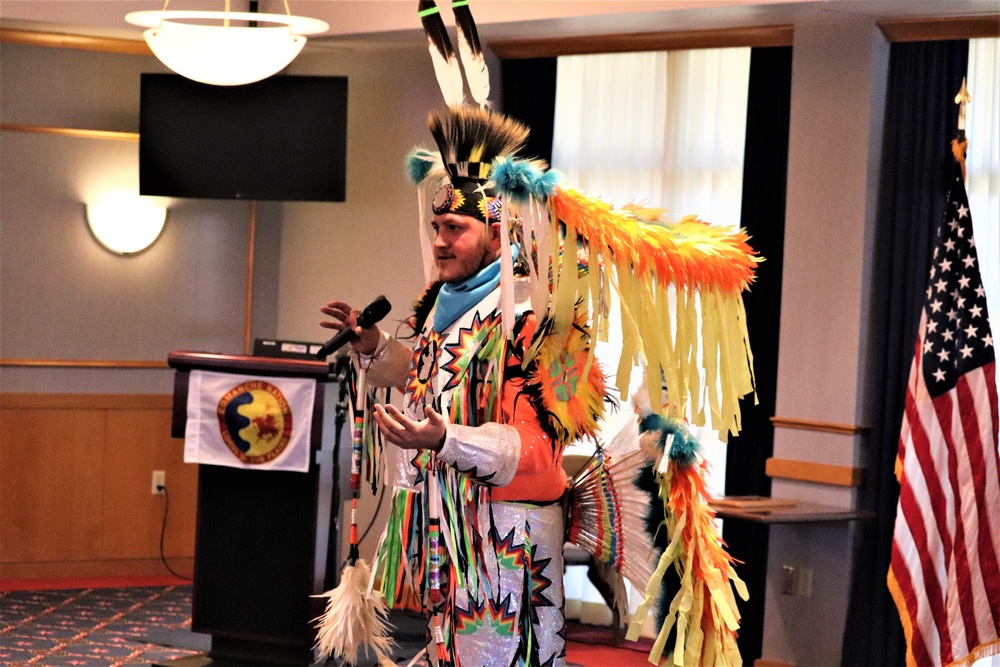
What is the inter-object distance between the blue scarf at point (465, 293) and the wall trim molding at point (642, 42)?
8.81 feet

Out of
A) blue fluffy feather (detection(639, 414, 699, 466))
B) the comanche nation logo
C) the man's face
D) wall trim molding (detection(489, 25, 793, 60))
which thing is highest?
wall trim molding (detection(489, 25, 793, 60))

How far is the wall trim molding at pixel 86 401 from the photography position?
6.07 meters

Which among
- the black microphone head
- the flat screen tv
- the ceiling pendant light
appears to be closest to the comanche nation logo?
the ceiling pendant light

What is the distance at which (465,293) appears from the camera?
278cm

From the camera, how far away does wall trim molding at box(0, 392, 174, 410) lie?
6074 mm

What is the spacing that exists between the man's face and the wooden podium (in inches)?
66.1

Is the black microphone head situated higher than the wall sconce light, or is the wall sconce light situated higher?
the wall sconce light

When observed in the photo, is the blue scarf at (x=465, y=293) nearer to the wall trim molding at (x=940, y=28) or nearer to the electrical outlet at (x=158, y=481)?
the wall trim molding at (x=940, y=28)

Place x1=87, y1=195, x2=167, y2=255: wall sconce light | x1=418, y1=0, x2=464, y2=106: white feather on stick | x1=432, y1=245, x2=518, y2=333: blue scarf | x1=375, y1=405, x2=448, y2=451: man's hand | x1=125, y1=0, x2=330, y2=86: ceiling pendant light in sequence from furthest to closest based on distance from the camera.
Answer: x1=87, y1=195, x2=167, y2=255: wall sconce light < x1=125, y1=0, x2=330, y2=86: ceiling pendant light < x1=418, y1=0, x2=464, y2=106: white feather on stick < x1=432, y1=245, x2=518, y2=333: blue scarf < x1=375, y1=405, x2=448, y2=451: man's hand

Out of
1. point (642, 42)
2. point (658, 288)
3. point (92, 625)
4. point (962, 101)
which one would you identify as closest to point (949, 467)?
point (962, 101)

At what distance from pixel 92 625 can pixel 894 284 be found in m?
3.46

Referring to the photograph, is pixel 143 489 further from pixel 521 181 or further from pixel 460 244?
pixel 521 181

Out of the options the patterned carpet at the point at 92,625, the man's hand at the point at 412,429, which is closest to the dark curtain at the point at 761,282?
the patterned carpet at the point at 92,625

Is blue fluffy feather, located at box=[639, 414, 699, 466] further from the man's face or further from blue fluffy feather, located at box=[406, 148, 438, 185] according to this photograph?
blue fluffy feather, located at box=[406, 148, 438, 185]
